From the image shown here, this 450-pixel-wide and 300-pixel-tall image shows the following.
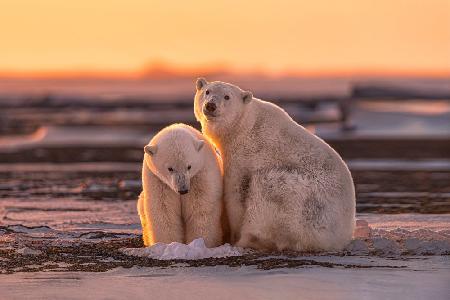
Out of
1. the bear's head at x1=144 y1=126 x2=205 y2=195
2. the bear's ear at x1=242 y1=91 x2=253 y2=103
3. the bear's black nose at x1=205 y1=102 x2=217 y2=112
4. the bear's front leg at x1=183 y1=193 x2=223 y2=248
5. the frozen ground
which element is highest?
the bear's ear at x1=242 y1=91 x2=253 y2=103

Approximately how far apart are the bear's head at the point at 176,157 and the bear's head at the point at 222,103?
0.27 meters

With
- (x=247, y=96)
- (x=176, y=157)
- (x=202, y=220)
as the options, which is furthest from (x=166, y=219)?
(x=247, y=96)

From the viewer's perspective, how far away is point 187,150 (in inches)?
288

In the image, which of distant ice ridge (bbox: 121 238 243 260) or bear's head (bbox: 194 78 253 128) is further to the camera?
bear's head (bbox: 194 78 253 128)

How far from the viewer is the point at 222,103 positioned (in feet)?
25.1

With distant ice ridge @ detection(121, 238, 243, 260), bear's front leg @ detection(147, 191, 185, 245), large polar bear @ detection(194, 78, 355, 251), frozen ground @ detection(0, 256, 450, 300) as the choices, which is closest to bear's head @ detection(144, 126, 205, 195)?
bear's front leg @ detection(147, 191, 185, 245)

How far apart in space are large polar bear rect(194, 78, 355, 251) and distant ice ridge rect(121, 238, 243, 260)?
0.23 m

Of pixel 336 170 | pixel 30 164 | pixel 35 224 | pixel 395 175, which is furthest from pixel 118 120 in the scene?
pixel 336 170

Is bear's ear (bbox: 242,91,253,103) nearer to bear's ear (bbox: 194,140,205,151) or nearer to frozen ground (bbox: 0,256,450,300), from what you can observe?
bear's ear (bbox: 194,140,205,151)

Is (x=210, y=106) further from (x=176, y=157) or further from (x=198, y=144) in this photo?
(x=176, y=157)

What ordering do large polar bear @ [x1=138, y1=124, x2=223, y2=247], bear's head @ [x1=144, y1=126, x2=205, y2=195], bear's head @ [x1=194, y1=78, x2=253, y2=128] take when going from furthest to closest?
bear's head @ [x1=194, y1=78, x2=253, y2=128], large polar bear @ [x1=138, y1=124, x2=223, y2=247], bear's head @ [x1=144, y1=126, x2=205, y2=195]

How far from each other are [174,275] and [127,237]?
81.4 inches

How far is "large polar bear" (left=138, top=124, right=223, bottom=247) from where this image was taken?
7.32 meters

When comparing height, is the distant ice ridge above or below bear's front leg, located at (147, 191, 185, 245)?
below
